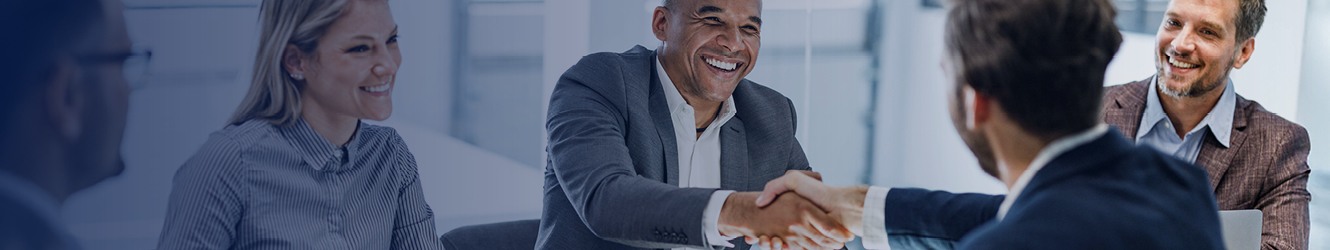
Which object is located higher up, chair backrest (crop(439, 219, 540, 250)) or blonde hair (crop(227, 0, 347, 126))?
blonde hair (crop(227, 0, 347, 126))

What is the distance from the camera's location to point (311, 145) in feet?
5.47

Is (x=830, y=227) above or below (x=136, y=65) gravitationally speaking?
below

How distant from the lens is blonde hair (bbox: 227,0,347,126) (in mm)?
1613

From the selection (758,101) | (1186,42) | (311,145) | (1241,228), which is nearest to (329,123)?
(311,145)

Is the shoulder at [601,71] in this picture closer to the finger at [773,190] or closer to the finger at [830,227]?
the finger at [773,190]

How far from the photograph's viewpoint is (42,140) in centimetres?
149

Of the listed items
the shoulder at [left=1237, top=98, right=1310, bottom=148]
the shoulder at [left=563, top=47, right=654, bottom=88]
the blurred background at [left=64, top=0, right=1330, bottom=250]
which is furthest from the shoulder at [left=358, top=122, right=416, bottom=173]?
the shoulder at [left=1237, top=98, right=1310, bottom=148]

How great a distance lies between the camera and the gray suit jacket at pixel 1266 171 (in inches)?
101

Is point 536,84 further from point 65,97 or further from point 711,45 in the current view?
point 65,97

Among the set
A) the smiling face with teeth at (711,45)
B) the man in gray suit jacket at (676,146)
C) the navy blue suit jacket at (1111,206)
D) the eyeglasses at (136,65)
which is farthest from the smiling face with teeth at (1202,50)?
the eyeglasses at (136,65)

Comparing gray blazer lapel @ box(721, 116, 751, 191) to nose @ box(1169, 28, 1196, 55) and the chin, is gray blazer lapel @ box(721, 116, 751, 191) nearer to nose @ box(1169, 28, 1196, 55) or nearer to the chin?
the chin

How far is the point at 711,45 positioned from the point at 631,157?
45 centimetres

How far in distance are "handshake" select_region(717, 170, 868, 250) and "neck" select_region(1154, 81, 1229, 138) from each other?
1.60 m

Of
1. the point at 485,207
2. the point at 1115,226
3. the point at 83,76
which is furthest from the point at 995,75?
the point at 485,207
